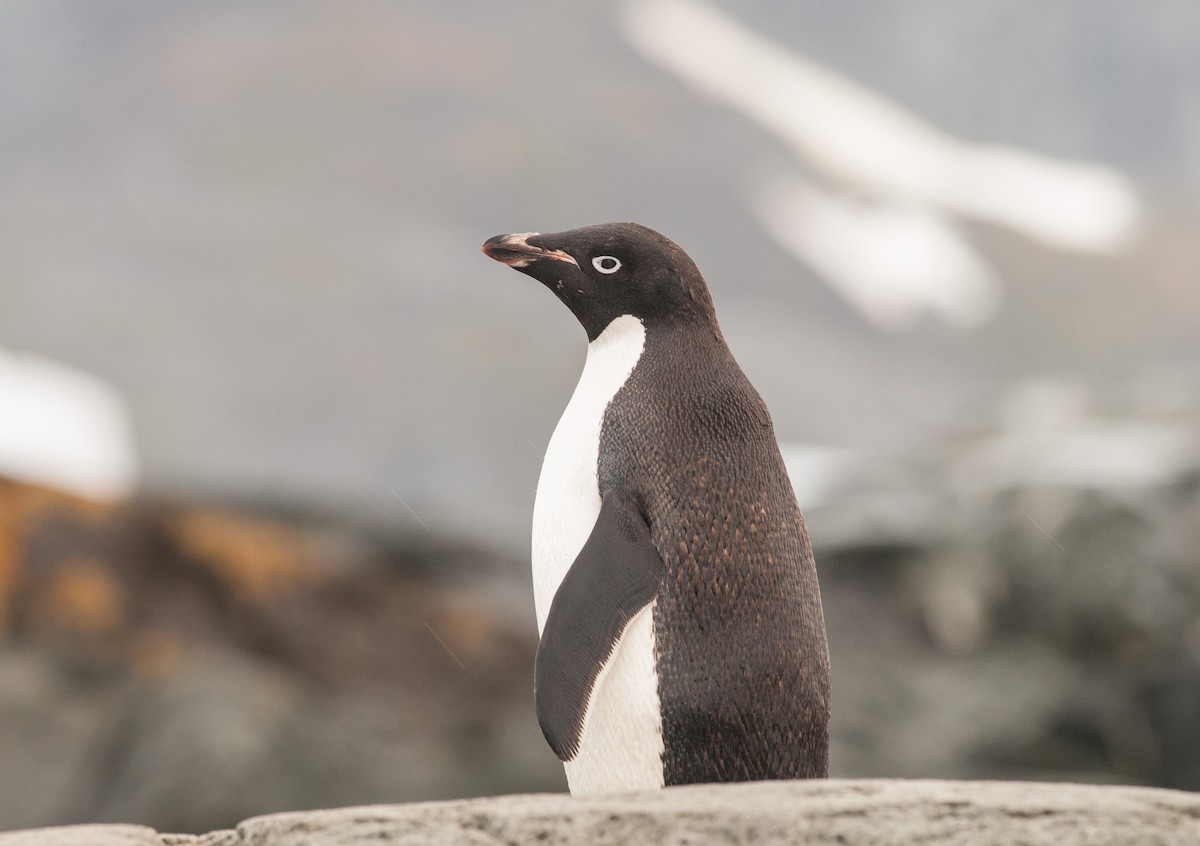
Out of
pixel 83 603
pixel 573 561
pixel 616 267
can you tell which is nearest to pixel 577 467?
pixel 573 561

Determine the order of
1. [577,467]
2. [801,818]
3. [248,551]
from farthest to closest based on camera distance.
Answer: [248,551]
[577,467]
[801,818]

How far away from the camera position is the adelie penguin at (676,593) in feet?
4.52

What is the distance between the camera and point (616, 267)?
5.24 feet

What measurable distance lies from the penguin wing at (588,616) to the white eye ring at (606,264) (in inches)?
14.2

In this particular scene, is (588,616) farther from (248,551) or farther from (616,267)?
(248,551)

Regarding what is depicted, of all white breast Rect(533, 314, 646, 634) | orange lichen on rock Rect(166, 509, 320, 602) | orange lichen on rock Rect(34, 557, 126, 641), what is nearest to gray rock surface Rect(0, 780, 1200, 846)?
white breast Rect(533, 314, 646, 634)

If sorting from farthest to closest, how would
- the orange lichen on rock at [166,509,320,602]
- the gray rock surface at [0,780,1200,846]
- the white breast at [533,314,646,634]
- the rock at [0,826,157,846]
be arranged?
the orange lichen on rock at [166,509,320,602]
the white breast at [533,314,646,634]
the rock at [0,826,157,846]
the gray rock surface at [0,780,1200,846]

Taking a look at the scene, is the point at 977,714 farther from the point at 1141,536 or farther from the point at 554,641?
the point at 554,641

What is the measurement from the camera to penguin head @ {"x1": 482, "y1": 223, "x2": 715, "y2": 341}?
159 centimetres

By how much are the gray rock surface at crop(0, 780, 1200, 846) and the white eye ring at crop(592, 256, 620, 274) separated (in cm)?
74

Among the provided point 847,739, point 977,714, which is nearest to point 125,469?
point 847,739

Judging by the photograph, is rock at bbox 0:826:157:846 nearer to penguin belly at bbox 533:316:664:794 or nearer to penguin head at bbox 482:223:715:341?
penguin belly at bbox 533:316:664:794

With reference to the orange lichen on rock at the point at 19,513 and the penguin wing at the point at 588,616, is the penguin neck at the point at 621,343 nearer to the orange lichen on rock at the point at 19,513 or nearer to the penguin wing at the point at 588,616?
the penguin wing at the point at 588,616

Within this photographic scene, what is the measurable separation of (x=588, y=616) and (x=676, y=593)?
0.36ft
